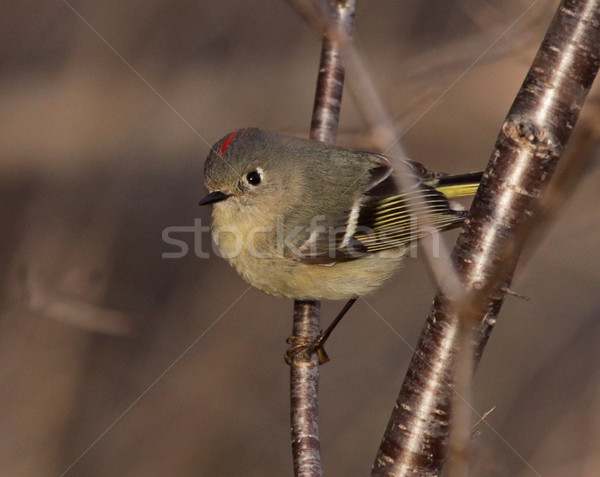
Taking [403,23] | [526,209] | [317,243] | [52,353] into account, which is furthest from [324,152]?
[403,23]

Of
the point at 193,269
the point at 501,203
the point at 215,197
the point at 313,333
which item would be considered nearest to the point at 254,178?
the point at 215,197

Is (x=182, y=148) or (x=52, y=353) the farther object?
(x=182, y=148)

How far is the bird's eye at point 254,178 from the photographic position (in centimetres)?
253

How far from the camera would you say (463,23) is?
4.59 meters

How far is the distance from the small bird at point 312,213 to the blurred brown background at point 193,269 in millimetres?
905

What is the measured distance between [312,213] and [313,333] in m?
0.44

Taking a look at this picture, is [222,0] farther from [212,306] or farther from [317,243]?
[317,243]

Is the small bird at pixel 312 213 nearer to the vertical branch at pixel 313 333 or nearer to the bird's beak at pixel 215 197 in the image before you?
the bird's beak at pixel 215 197

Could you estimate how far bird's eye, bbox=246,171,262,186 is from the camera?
253cm

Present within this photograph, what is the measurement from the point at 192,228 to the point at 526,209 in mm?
3314

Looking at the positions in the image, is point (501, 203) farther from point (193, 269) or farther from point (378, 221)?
point (193, 269)

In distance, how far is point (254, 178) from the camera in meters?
2.54

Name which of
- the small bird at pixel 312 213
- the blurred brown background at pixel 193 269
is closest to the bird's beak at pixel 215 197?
the small bird at pixel 312 213

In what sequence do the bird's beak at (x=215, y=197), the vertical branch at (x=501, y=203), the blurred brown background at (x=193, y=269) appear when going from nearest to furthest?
the vertical branch at (x=501, y=203), the bird's beak at (x=215, y=197), the blurred brown background at (x=193, y=269)
